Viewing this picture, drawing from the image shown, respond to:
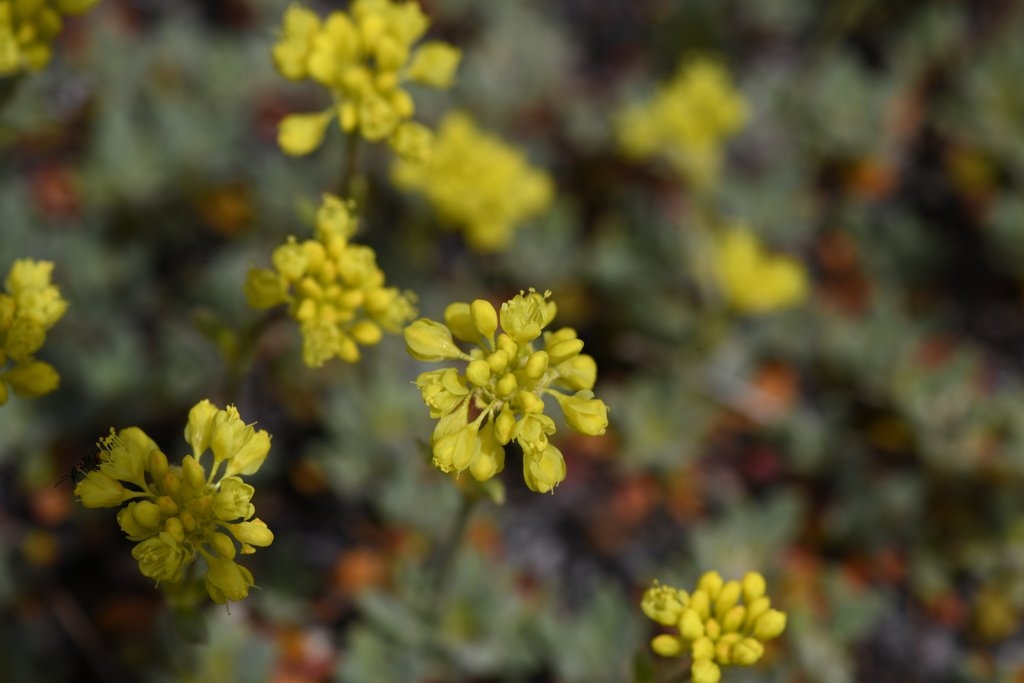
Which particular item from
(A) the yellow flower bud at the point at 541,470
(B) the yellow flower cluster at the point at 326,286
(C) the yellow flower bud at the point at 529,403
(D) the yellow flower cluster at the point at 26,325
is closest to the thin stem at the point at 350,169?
(B) the yellow flower cluster at the point at 326,286

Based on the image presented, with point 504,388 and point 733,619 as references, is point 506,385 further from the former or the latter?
point 733,619

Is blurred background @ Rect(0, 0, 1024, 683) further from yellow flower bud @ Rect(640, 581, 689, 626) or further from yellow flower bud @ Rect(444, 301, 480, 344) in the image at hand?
yellow flower bud @ Rect(640, 581, 689, 626)

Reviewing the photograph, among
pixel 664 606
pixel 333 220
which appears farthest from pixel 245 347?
pixel 664 606

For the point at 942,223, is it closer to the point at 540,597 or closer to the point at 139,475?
the point at 540,597

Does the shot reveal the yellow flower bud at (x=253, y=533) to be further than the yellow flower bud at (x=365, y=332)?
No

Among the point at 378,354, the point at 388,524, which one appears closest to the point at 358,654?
the point at 388,524

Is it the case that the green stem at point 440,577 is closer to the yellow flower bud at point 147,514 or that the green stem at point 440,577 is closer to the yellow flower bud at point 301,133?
the yellow flower bud at point 147,514
